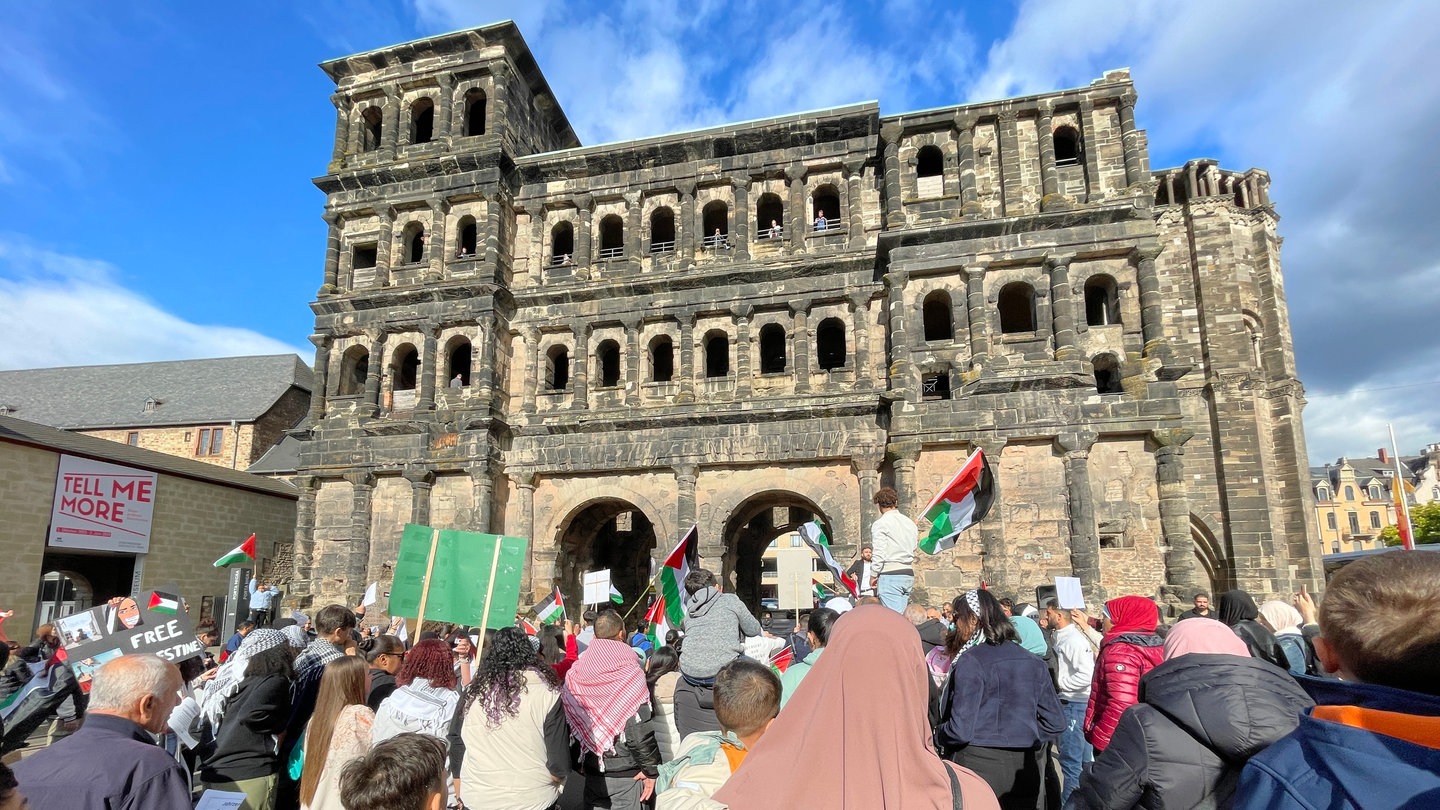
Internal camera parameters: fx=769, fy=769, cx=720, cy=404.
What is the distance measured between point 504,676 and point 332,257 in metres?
21.7

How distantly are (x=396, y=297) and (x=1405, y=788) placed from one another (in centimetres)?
2372

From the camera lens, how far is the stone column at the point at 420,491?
67.9 feet

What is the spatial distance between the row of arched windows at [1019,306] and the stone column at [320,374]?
17.0 metres

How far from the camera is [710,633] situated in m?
6.52

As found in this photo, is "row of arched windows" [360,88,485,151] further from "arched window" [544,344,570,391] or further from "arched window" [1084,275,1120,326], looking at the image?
"arched window" [1084,275,1120,326]

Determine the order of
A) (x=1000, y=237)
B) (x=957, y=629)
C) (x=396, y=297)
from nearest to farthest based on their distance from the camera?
(x=957, y=629) < (x=1000, y=237) < (x=396, y=297)

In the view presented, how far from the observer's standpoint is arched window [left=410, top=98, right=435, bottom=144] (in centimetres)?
2378

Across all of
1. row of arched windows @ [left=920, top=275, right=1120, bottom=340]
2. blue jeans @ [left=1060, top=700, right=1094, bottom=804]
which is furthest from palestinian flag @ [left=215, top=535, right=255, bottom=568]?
row of arched windows @ [left=920, top=275, right=1120, bottom=340]

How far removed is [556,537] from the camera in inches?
829

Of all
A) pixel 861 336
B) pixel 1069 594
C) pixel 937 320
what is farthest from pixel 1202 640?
pixel 937 320

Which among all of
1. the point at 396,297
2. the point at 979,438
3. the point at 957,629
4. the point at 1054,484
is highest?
the point at 396,297

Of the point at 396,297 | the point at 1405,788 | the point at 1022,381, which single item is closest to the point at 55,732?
the point at 1405,788

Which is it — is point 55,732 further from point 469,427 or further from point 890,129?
point 890,129

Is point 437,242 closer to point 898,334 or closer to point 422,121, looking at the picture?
point 422,121
